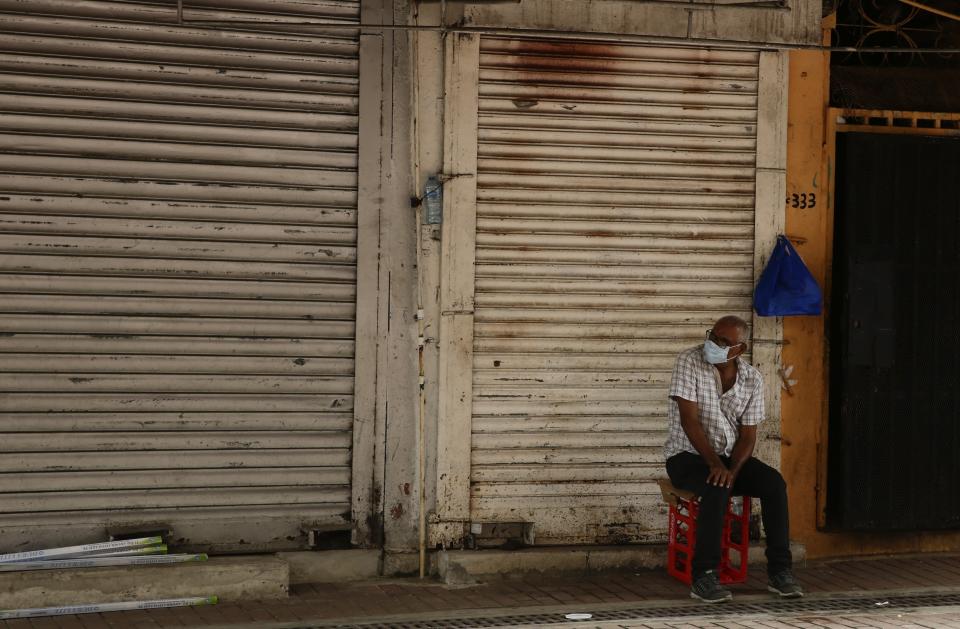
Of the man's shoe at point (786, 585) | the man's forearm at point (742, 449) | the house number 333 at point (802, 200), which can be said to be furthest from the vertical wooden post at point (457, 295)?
the house number 333 at point (802, 200)

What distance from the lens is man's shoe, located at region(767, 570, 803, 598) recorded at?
671cm

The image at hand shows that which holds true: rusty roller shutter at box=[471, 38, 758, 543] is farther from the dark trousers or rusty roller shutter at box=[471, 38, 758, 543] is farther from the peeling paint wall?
the dark trousers

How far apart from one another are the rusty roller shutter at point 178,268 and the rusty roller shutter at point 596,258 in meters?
0.91

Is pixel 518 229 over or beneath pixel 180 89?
beneath

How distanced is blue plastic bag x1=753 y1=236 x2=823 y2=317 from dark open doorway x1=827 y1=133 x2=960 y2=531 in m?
0.36

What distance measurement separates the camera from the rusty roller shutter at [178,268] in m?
6.53

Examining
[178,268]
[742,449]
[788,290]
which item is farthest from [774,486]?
[178,268]

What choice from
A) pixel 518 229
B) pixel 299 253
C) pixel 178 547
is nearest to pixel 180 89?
pixel 299 253

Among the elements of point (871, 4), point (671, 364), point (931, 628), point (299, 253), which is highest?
point (871, 4)

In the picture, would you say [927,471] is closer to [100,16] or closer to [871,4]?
[871,4]

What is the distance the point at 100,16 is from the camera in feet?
21.7

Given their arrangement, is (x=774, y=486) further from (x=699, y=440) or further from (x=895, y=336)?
(x=895, y=336)

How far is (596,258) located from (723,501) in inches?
66.7

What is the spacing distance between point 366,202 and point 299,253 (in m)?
0.49
